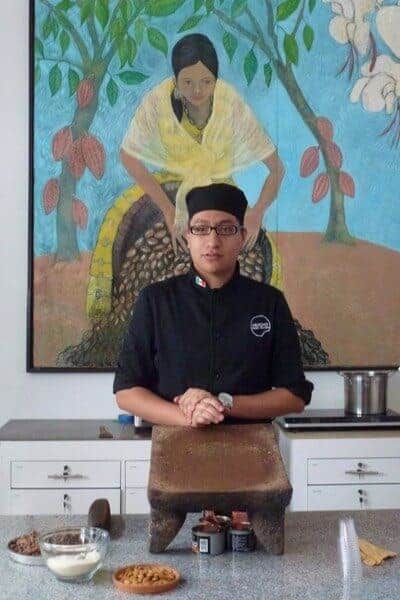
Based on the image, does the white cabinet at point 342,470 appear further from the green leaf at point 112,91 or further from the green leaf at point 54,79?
the green leaf at point 54,79

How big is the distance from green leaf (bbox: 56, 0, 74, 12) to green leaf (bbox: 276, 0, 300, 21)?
0.93 meters

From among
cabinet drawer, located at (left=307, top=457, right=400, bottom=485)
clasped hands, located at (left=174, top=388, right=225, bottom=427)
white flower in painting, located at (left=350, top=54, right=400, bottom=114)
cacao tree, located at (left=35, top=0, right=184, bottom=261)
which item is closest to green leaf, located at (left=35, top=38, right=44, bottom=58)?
cacao tree, located at (left=35, top=0, right=184, bottom=261)

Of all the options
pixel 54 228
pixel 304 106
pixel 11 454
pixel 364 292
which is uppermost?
pixel 304 106

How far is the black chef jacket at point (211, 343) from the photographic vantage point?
2.41 meters

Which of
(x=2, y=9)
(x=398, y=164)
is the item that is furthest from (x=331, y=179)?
(x=2, y=9)

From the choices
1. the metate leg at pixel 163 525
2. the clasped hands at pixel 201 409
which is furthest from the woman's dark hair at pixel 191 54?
the metate leg at pixel 163 525

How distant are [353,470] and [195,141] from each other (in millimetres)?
1609

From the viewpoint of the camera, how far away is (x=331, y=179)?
3.96 meters

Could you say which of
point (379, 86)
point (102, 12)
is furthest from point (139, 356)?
point (379, 86)

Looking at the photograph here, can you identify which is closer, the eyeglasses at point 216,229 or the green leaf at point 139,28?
the eyeglasses at point 216,229

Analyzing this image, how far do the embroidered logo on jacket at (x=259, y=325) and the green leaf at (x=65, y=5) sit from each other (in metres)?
2.06

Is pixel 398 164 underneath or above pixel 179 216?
above

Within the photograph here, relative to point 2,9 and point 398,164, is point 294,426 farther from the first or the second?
point 2,9

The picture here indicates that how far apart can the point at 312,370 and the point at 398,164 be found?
104cm
